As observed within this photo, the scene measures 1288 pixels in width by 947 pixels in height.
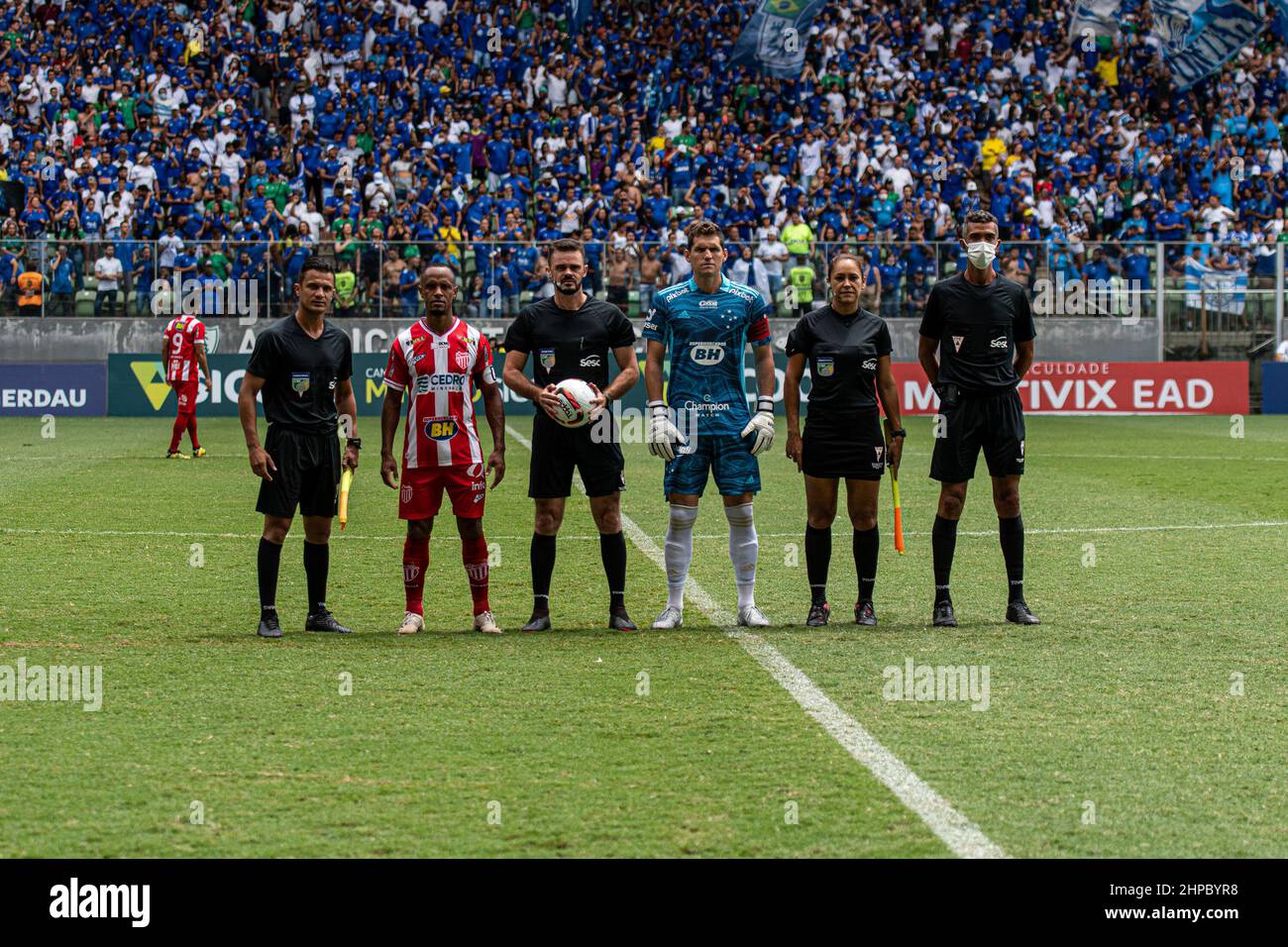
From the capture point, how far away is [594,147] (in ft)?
110

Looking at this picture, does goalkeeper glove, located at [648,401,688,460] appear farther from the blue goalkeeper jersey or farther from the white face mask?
the white face mask

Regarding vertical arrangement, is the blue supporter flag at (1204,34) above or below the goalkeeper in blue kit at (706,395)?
above

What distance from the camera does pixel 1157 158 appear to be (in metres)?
32.9

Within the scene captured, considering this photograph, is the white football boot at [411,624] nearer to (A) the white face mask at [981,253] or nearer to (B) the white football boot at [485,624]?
(B) the white football boot at [485,624]

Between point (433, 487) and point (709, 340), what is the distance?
1.61 metres

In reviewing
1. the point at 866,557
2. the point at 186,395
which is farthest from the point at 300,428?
the point at 186,395

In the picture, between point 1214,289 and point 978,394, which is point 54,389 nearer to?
point 1214,289

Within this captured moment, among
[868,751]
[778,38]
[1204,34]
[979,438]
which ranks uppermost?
[1204,34]

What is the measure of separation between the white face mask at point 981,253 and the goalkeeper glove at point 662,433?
5.88 ft

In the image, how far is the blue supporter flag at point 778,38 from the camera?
34969 millimetres

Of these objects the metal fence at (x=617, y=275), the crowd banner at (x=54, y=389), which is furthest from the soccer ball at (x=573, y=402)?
the crowd banner at (x=54, y=389)

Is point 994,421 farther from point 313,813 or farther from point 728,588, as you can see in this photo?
point 313,813

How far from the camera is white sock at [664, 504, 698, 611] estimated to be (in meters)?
8.64

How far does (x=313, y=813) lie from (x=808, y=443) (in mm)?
4238
